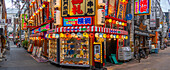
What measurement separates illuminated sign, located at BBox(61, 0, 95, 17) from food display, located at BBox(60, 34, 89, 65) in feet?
7.40

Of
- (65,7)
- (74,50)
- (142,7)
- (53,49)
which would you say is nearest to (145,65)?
(74,50)

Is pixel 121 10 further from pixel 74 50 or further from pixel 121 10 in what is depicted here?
pixel 74 50

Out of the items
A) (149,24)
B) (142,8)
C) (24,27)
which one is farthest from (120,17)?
(24,27)

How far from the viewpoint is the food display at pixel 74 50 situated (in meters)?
15.1

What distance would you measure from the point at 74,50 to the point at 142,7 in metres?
11.5

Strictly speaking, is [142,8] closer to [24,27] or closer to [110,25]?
[110,25]

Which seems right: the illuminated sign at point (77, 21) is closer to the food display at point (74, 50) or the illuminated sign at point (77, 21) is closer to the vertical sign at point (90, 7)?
the vertical sign at point (90, 7)

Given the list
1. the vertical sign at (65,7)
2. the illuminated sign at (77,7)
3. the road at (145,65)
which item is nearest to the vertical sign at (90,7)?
the illuminated sign at (77,7)

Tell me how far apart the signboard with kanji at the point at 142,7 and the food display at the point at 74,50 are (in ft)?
34.2

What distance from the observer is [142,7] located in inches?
847

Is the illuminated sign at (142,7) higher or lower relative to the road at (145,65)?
higher

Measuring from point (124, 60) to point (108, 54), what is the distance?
83.3 inches

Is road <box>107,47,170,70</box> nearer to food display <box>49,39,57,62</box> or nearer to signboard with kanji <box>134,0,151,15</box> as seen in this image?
food display <box>49,39,57,62</box>

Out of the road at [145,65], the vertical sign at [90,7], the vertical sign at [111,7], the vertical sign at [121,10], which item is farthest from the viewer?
the vertical sign at [121,10]
